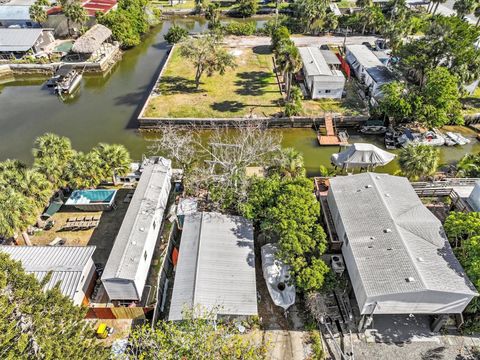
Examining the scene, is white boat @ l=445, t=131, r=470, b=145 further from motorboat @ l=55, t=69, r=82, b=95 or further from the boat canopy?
motorboat @ l=55, t=69, r=82, b=95

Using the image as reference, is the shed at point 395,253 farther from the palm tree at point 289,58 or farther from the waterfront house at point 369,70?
the waterfront house at point 369,70

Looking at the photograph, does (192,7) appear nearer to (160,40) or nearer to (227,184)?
(160,40)

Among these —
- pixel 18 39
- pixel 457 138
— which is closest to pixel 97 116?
pixel 18 39

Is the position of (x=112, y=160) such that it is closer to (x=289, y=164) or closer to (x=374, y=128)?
(x=289, y=164)


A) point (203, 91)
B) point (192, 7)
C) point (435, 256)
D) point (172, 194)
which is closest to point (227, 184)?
point (172, 194)

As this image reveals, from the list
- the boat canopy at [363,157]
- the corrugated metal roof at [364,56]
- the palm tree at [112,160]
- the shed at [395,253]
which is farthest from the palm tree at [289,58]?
the palm tree at [112,160]

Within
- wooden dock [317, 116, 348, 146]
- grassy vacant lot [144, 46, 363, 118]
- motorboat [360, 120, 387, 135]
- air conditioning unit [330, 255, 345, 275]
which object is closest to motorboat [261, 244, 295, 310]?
air conditioning unit [330, 255, 345, 275]
